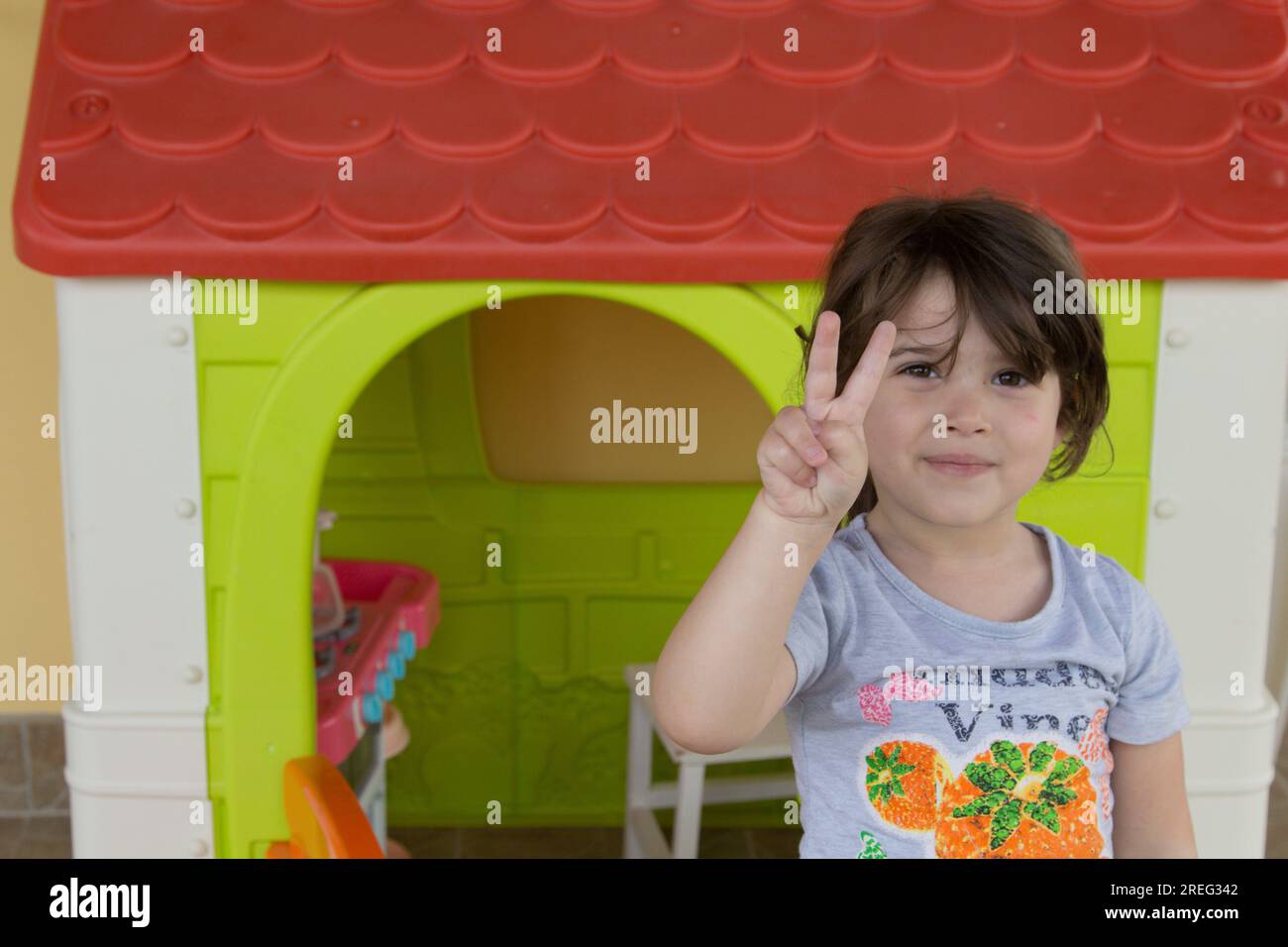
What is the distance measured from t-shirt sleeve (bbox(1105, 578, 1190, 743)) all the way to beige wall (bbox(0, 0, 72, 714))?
7.55 feet

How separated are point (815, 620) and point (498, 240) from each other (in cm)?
82

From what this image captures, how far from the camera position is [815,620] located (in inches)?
46.3

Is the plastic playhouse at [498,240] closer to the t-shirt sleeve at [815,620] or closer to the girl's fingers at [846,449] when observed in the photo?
the t-shirt sleeve at [815,620]

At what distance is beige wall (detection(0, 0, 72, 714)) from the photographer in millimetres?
2814

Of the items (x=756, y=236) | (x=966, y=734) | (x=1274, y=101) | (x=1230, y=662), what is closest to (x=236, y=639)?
(x=756, y=236)

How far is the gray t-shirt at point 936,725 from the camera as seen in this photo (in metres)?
A: 1.18

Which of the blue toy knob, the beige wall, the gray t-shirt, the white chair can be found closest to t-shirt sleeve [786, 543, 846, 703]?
the gray t-shirt

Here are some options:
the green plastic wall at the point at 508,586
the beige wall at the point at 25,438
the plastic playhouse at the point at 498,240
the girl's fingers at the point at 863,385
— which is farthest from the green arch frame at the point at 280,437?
the beige wall at the point at 25,438

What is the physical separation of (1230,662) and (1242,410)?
34 cm

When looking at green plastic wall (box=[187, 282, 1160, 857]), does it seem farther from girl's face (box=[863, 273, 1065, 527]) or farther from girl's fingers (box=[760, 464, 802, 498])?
girl's fingers (box=[760, 464, 802, 498])
